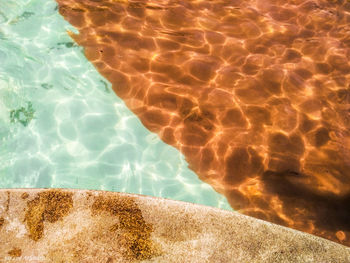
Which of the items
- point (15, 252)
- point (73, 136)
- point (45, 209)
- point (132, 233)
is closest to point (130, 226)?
point (132, 233)

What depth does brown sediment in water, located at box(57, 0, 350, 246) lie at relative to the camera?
146 inches

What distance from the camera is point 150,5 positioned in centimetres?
568

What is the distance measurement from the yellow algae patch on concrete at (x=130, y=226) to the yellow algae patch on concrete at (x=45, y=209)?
29cm

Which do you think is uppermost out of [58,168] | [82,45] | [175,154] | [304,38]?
[304,38]

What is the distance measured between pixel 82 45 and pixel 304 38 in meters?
4.29

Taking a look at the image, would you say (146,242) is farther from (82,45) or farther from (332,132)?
(82,45)

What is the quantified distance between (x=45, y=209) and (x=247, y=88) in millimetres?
3406

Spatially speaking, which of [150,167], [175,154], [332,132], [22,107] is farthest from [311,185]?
[22,107]

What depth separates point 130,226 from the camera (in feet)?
8.66

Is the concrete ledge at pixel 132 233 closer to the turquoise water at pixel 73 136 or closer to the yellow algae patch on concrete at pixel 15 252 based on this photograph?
the yellow algae patch on concrete at pixel 15 252

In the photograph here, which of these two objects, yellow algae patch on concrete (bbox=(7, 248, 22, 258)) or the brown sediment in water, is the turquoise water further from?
yellow algae patch on concrete (bbox=(7, 248, 22, 258))

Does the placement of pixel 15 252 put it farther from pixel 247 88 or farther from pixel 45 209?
pixel 247 88

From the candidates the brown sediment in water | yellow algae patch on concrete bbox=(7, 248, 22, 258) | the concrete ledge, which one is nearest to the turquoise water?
the brown sediment in water

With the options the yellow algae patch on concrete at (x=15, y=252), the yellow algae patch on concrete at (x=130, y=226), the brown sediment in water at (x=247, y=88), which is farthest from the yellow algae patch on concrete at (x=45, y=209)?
the brown sediment in water at (x=247, y=88)
